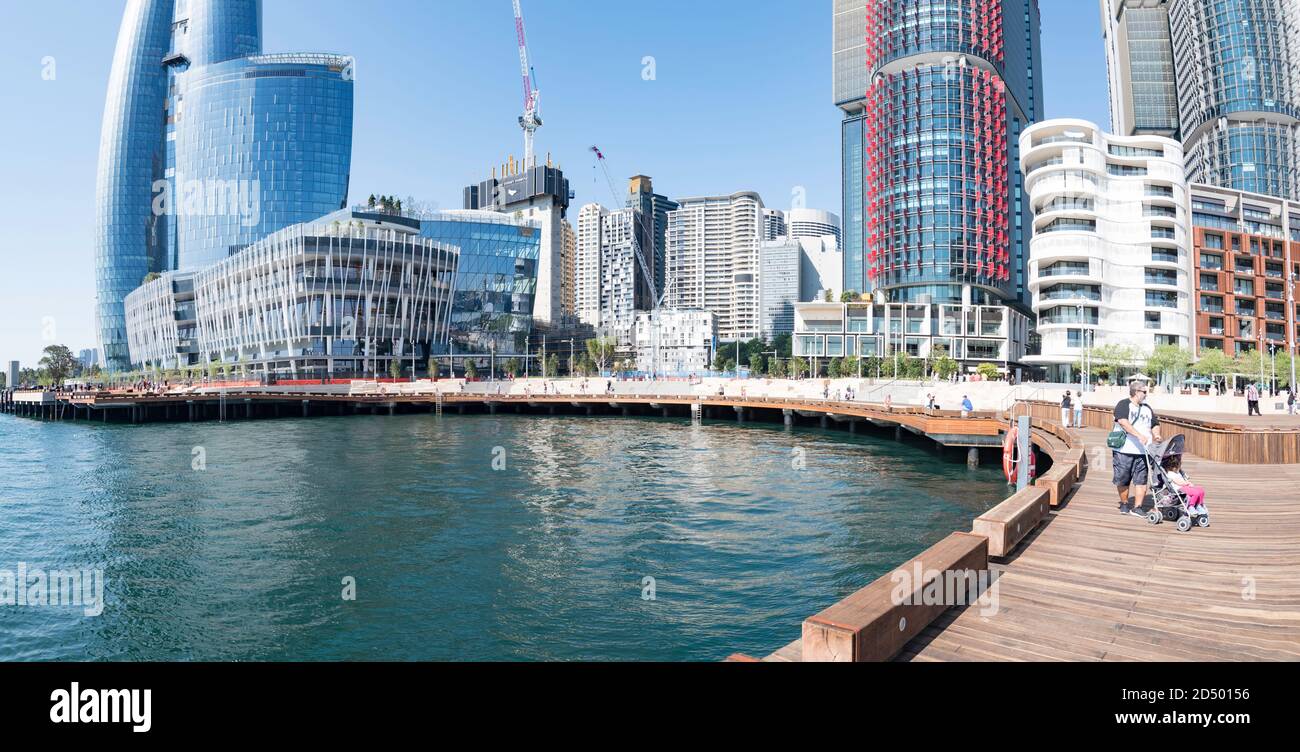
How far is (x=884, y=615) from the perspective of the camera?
7.52 meters

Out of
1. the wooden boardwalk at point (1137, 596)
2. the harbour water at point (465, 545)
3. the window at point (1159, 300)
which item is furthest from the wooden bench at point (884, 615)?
the window at point (1159, 300)

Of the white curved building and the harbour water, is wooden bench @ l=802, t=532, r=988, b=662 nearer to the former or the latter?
the harbour water

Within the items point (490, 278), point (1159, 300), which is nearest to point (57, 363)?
point (490, 278)

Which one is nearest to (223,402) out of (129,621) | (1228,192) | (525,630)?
(129,621)

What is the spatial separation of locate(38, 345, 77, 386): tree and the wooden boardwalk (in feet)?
767

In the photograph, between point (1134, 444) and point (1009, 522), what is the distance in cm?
532

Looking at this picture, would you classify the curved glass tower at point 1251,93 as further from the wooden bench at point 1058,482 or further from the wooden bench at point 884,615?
the wooden bench at point 884,615

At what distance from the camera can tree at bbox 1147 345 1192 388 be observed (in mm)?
92625

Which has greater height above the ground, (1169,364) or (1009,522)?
(1169,364)

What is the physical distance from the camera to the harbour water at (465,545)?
51.0 ft

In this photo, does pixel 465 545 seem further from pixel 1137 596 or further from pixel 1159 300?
pixel 1159 300

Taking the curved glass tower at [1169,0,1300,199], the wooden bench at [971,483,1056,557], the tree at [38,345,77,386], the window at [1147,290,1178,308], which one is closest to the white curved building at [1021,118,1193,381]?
the window at [1147,290,1178,308]
